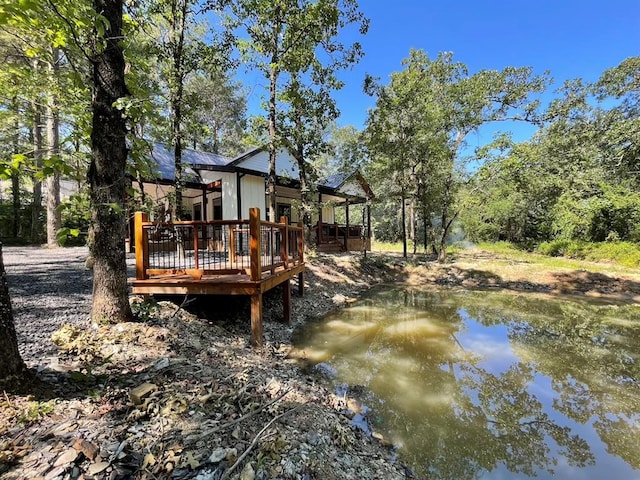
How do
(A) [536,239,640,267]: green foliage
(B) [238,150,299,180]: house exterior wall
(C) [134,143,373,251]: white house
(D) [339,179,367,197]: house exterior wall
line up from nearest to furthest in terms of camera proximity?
1. (C) [134,143,373,251]: white house
2. (B) [238,150,299,180]: house exterior wall
3. (A) [536,239,640,267]: green foliage
4. (D) [339,179,367,197]: house exterior wall

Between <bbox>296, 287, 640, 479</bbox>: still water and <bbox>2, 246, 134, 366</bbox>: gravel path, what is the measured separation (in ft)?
12.0

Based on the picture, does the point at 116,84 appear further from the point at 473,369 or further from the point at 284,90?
the point at 284,90

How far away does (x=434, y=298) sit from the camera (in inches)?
436

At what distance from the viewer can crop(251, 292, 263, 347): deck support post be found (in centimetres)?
531

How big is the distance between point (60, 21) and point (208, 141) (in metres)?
25.9

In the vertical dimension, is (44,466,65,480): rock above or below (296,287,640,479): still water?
above

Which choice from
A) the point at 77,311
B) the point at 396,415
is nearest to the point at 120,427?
the point at 396,415

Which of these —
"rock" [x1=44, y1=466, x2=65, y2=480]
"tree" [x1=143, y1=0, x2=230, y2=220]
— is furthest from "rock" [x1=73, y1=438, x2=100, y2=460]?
"tree" [x1=143, y1=0, x2=230, y2=220]

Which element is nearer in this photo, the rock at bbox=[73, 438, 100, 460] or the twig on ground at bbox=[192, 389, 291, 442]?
the rock at bbox=[73, 438, 100, 460]

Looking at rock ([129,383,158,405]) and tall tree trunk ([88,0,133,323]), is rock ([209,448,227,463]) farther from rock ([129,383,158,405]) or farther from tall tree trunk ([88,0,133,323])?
tall tree trunk ([88,0,133,323])

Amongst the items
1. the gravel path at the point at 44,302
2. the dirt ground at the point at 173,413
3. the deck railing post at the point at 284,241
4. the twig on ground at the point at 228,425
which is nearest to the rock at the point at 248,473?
the dirt ground at the point at 173,413

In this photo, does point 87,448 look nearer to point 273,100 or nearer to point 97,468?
point 97,468

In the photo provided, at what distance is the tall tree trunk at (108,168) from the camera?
3.79 metres

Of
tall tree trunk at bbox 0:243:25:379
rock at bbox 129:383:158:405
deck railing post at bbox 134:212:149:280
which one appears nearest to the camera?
tall tree trunk at bbox 0:243:25:379
